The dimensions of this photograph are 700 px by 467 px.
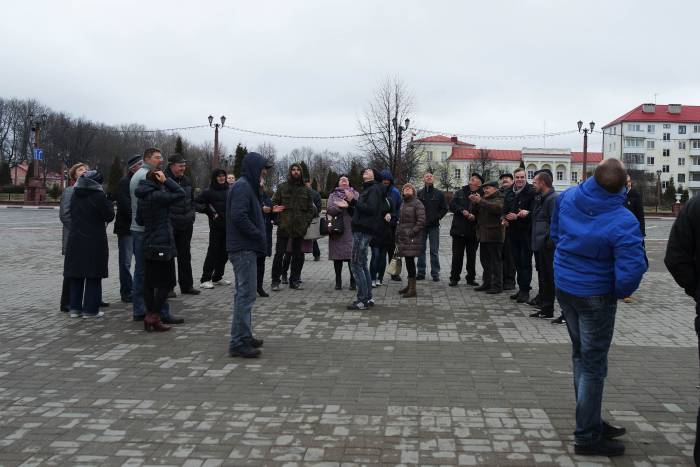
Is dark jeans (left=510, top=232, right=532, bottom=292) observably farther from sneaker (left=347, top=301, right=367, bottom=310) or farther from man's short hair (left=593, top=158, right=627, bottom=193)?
man's short hair (left=593, top=158, right=627, bottom=193)

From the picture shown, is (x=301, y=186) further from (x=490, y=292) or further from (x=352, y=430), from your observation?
(x=352, y=430)

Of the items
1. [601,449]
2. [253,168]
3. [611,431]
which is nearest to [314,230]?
[253,168]

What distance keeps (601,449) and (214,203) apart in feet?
25.0

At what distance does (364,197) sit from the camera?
28.7 ft

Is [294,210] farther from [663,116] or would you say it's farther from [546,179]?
[663,116]

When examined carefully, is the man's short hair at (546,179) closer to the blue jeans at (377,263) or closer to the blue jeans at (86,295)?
the blue jeans at (377,263)

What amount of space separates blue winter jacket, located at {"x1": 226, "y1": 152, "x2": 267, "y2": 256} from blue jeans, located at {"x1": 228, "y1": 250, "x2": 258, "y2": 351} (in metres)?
0.10

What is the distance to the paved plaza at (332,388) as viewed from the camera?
3.92 meters

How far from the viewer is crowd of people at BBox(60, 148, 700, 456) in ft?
12.7

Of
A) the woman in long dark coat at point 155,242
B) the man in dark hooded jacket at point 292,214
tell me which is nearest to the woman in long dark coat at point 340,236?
the man in dark hooded jacket at point 292,214

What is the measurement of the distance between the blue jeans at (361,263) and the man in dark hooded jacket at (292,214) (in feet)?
6.04

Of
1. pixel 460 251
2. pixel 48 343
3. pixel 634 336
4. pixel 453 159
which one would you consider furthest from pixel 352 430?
pixel 453 159

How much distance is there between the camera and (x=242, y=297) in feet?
20.1

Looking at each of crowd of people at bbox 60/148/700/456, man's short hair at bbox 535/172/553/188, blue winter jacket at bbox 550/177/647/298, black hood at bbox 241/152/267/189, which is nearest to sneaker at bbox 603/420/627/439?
crowd of people at bbox 60/148/700/456
